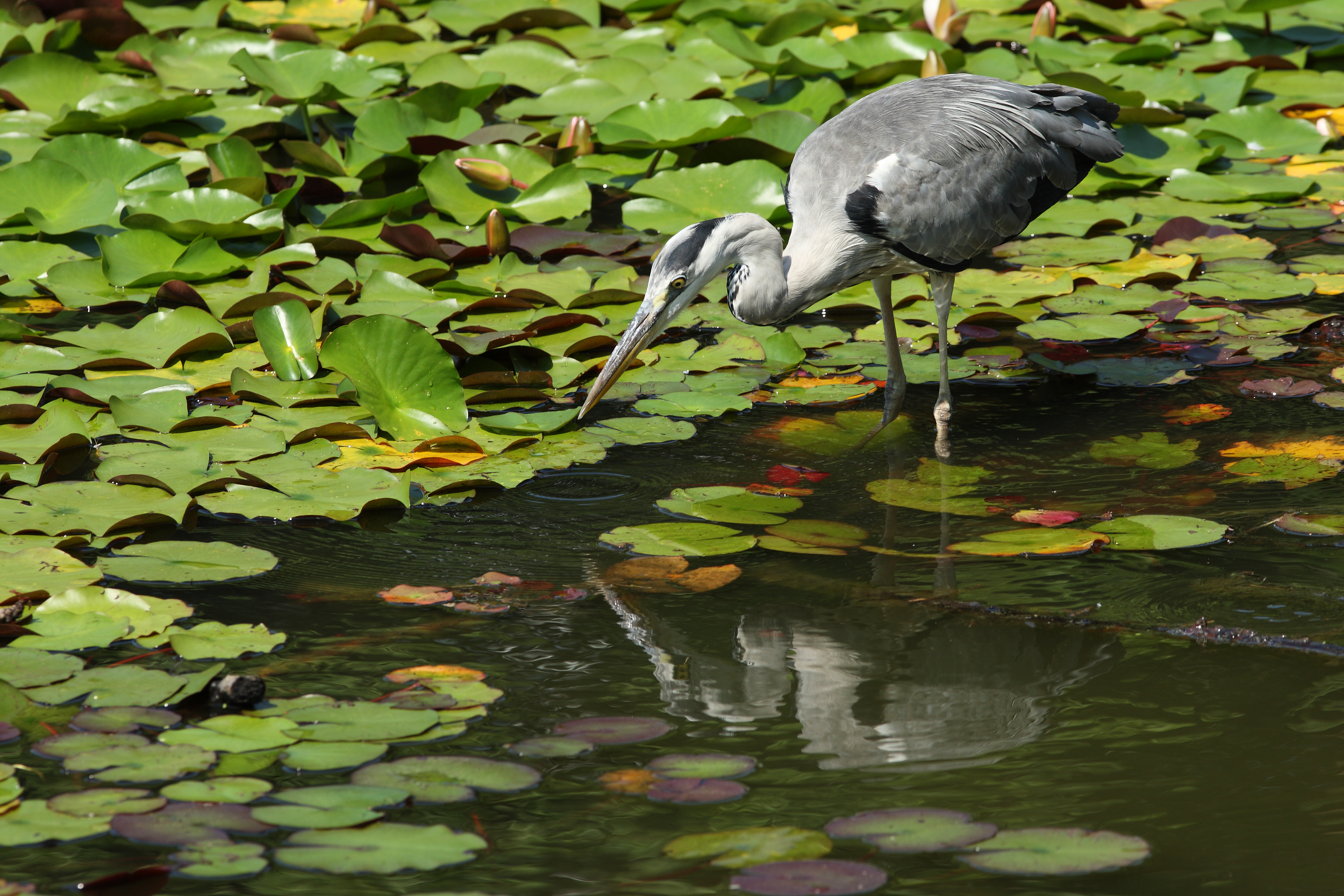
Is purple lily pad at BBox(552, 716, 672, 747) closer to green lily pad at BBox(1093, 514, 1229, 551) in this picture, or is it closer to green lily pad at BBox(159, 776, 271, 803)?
green lily pad at BBox(159, 776, 271, 803)

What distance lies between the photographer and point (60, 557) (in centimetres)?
346

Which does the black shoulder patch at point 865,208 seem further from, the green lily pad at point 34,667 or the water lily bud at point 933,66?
the green lily pad at point 34,667

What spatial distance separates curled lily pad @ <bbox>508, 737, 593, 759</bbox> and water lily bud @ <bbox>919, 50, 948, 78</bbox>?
516cm

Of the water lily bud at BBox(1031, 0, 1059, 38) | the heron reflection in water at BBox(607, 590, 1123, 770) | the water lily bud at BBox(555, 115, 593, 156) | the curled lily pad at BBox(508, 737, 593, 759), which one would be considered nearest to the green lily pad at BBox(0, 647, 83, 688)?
the curled lily pad at BBox(508, 737, 593, 759)

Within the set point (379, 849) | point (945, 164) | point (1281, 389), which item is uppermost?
point (945, 164)

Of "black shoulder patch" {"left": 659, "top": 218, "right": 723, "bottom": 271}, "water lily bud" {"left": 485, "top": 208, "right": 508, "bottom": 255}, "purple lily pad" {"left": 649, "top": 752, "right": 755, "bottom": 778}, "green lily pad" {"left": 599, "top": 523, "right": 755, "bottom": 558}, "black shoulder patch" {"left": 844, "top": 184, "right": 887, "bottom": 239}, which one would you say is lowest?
"purple lily pad" {"left": 649, "top": 752, "right": 755, "bottom": 778}

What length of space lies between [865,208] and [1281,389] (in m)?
1.72

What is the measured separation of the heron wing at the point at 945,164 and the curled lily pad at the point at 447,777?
269cm

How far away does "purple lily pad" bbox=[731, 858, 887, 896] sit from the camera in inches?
89.7

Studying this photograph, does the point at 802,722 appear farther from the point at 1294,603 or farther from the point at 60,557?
the point at 60,557

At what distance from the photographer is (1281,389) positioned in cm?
485

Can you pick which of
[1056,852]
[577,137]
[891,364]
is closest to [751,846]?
[1056,852]

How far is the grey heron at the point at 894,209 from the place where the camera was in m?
4.57

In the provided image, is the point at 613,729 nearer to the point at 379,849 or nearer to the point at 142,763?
the point at 379,849
